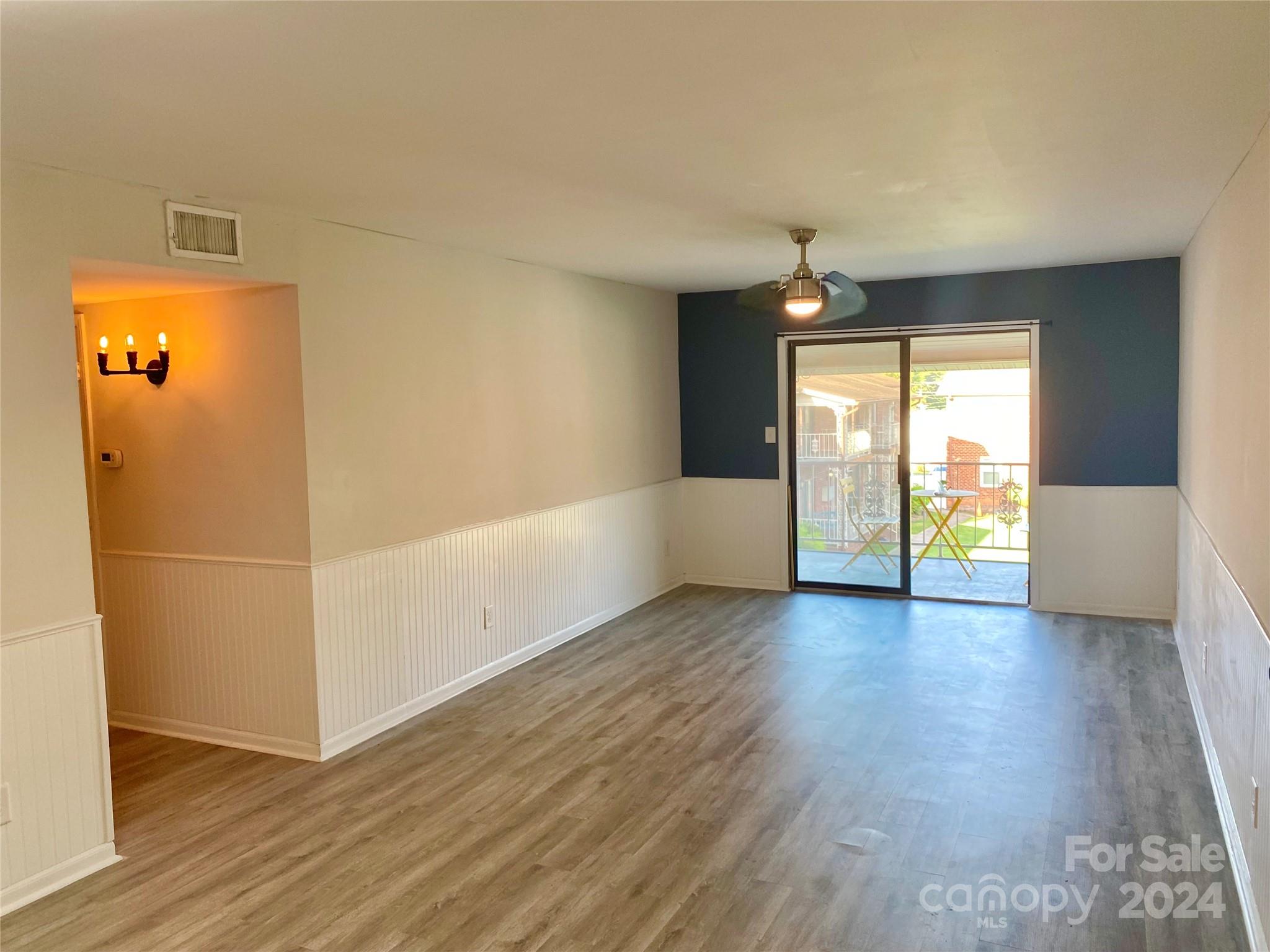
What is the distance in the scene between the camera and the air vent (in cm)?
341

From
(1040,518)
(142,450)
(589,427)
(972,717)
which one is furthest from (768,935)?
(1040,518)

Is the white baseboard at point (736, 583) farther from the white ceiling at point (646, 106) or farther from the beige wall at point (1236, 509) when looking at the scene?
the white ceiling at point (646, 106)

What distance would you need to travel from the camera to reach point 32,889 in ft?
9.76

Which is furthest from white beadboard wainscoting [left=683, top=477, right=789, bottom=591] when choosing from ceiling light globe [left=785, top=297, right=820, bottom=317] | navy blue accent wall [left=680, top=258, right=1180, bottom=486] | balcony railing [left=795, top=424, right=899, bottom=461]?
ceiling light globe [left=785, top=297, right=820, bottom=317]

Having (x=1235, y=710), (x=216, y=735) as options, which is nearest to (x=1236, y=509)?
(x=1235, y=710)

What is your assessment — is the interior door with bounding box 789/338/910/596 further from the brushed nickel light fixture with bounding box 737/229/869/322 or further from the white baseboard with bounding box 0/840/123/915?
the white baseboard with bounding box 0/840/123/915

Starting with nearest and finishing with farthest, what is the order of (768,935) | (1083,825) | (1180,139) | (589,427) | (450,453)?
(768,935)
(1180,139)
(1083,825)
(450,453)
(589,427)

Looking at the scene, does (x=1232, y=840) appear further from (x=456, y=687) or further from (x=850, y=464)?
(x=850, y=464)

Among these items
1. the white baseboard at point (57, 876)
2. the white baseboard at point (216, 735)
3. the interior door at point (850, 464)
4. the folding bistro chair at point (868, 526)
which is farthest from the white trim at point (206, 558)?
the folding bistro chair at point (868, 526)

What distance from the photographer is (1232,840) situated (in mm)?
3002

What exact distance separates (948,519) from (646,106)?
6.00 m

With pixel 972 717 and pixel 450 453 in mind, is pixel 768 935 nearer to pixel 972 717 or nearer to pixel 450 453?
pixel 972 717

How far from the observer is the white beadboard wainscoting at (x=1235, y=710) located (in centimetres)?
245

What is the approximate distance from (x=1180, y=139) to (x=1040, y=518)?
3.76 m
